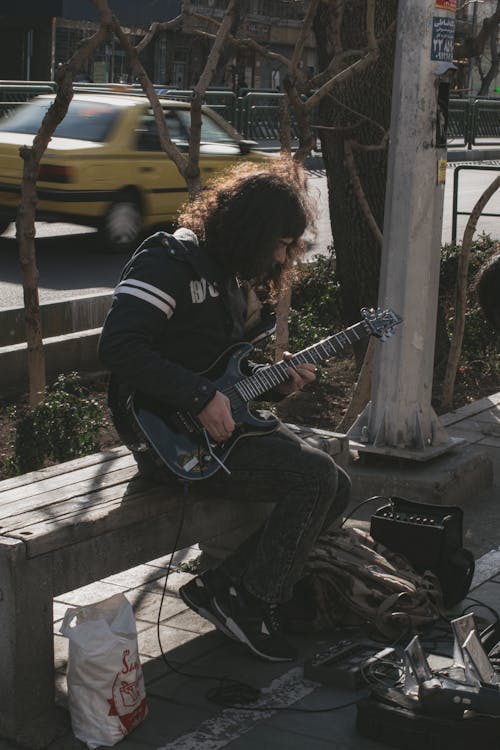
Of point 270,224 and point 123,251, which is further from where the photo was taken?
point 123,251

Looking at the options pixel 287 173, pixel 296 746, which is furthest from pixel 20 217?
pixel 296 746

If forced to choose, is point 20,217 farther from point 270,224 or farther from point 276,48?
point 276,48

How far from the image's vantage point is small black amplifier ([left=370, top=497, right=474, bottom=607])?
4.64 metres

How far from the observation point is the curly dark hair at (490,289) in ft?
11.1

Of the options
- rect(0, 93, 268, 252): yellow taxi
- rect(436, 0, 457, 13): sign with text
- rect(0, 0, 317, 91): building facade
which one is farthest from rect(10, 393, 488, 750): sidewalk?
rect(0, 0, 317, 91): building facade

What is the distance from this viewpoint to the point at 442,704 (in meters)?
3.54

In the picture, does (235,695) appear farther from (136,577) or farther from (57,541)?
(136,577)

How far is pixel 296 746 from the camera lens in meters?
3.62

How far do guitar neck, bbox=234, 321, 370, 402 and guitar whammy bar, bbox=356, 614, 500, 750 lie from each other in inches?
40.3

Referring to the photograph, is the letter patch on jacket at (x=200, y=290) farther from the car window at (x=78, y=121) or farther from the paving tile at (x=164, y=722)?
the car window at (x=78, y=121)

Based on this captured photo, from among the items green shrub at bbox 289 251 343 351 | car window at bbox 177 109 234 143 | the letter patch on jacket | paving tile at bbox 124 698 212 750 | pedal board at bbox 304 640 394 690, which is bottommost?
paving tile at bbox 124 698 212 750

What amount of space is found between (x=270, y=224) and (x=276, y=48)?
51036 millimetres

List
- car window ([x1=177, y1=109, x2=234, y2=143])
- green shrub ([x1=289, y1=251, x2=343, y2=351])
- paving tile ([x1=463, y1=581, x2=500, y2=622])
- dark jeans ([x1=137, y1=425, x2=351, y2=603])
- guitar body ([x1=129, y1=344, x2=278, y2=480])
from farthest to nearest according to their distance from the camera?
car window ([x1=177, y1=109, x2=234, y2=143])
green shrub ([x1=289, y1=251, x2=343, y2=351])
paving tile ([x1=463, y1=581, x2=500, y2=622])
dark jeans ([x1=137, y1=425, x2=351, y2=603])
guitar body ([x1=129, y1=344, x2=278, y2=480])

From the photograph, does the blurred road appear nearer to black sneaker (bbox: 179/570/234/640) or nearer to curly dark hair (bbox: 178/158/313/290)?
curly dark hair (bbox: 178/158/313/290)
